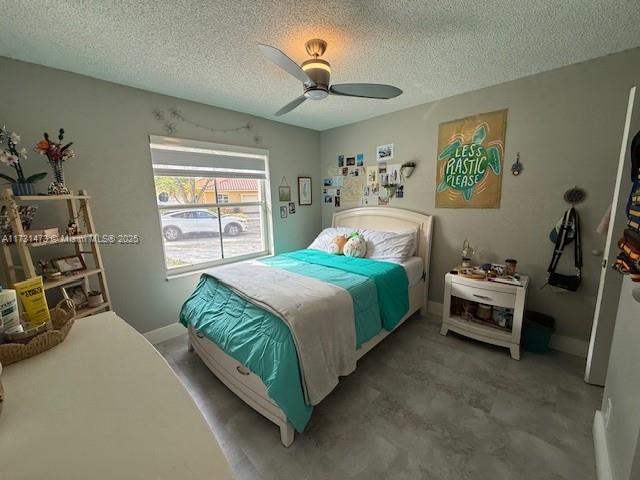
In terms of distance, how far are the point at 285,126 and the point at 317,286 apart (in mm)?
2397

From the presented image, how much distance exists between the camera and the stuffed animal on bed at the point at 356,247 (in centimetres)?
287

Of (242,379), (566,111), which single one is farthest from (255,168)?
(566,111)

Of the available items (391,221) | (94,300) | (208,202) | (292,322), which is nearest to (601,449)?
(292,322)

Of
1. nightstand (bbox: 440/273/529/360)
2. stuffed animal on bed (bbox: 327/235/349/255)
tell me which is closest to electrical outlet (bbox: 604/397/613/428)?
nightstand (bbox: 440/273/529/360)

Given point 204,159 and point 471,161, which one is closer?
point 471,161

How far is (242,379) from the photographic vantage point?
1.65 meters

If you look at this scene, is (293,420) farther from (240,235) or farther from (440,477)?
(240,235)

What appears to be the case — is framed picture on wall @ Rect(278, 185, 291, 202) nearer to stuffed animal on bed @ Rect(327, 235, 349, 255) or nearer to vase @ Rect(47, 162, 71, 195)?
stuffed animal on bed @ Rect(327, 235, 349, 255)

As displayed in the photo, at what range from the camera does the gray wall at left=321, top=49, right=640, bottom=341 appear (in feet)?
6.26

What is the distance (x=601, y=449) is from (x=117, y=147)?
376cm

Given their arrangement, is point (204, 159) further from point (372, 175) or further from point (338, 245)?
point (372, 175)

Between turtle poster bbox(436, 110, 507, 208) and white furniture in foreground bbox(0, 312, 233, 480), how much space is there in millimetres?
2787

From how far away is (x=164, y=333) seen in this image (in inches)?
101

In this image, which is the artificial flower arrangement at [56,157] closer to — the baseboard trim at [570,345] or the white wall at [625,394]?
the white wall at [625,394]
